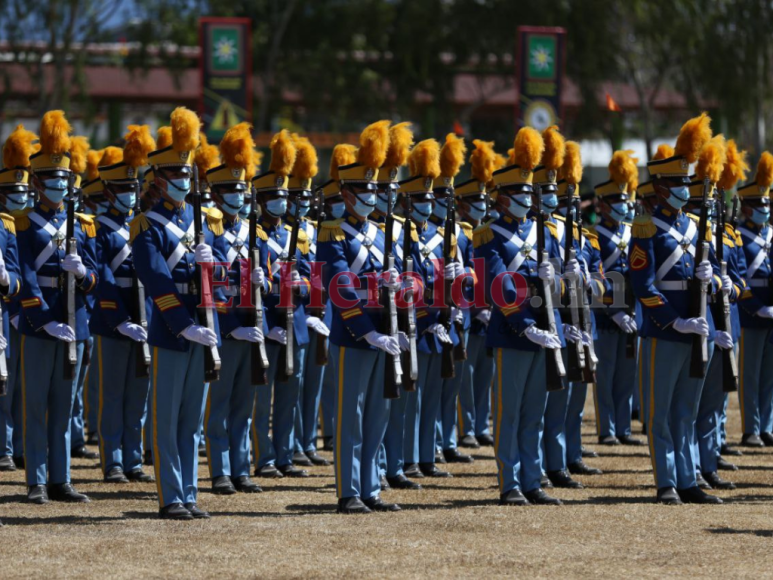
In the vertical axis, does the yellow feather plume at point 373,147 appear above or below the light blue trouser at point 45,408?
above

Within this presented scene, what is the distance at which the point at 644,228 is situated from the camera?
9602 mm

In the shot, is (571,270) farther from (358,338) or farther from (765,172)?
(765,172)

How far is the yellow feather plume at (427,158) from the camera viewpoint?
34.3ft

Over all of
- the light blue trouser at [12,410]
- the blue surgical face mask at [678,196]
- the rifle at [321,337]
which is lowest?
the light blue trouser at [12,410]

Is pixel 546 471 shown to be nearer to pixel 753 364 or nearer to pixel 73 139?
pixel 753 364

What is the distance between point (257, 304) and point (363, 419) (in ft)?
3.86

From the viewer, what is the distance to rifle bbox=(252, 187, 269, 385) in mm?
9438

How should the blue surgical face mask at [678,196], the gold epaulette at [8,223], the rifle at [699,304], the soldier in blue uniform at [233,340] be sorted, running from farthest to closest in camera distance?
the soldier in blue uniform at [233,340]
the blue surgical face mask at [678,196]
the rifle at [699,304]
the gold epaulette at [8,223]

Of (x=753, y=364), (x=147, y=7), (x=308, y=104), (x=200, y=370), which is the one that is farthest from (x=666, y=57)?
(x=200, y=370)

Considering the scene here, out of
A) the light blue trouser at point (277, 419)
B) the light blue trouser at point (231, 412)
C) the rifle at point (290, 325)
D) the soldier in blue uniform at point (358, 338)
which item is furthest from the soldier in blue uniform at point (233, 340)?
the soldier in blue uniform at point (358, 338)

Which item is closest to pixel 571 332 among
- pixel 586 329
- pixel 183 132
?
pixel 586 329

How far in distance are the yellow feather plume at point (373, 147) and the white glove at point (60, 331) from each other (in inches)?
87.9

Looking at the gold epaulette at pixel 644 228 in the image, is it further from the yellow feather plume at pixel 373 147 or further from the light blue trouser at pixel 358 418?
the light blue trouser at pixel 358 418

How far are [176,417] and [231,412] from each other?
1637mm
